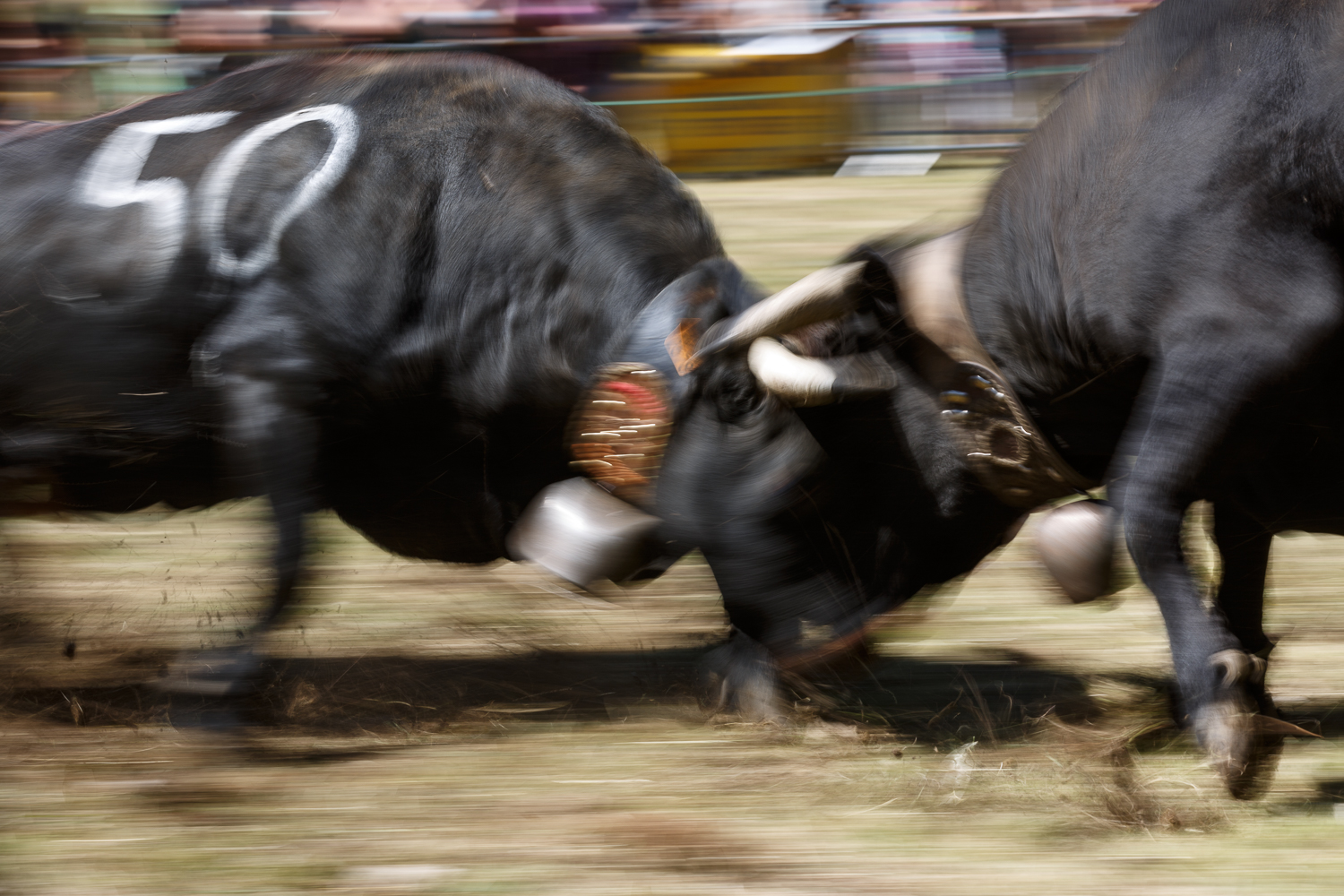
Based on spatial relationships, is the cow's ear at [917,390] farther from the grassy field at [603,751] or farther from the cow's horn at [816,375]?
the grassy field at [603,751]

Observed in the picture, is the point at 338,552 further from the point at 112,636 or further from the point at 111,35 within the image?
the point at 111,35

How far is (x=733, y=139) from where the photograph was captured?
38.0ft

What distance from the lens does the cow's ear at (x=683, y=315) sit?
3.26 metres

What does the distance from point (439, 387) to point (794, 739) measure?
1148 millimetres

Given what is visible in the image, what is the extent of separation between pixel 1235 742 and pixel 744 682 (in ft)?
3.86

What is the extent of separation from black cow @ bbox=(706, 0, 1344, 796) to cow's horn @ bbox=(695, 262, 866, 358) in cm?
3

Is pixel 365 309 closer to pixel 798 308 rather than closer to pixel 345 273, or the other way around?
pixel 345 273

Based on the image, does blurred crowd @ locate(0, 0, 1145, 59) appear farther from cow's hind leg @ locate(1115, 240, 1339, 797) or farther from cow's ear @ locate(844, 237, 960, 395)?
cow's hind leg @ locate(1115, 240, 1339, 797)

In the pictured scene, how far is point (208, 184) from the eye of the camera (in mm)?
3561

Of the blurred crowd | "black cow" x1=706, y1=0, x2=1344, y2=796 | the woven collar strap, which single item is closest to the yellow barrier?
the blurred crowd

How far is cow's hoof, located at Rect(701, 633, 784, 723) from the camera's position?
3582mm

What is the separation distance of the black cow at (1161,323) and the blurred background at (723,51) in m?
7.94

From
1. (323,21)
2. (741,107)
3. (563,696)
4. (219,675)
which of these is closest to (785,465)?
(563,696)

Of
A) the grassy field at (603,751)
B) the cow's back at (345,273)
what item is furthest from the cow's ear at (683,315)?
the grassy field at (603,751)
